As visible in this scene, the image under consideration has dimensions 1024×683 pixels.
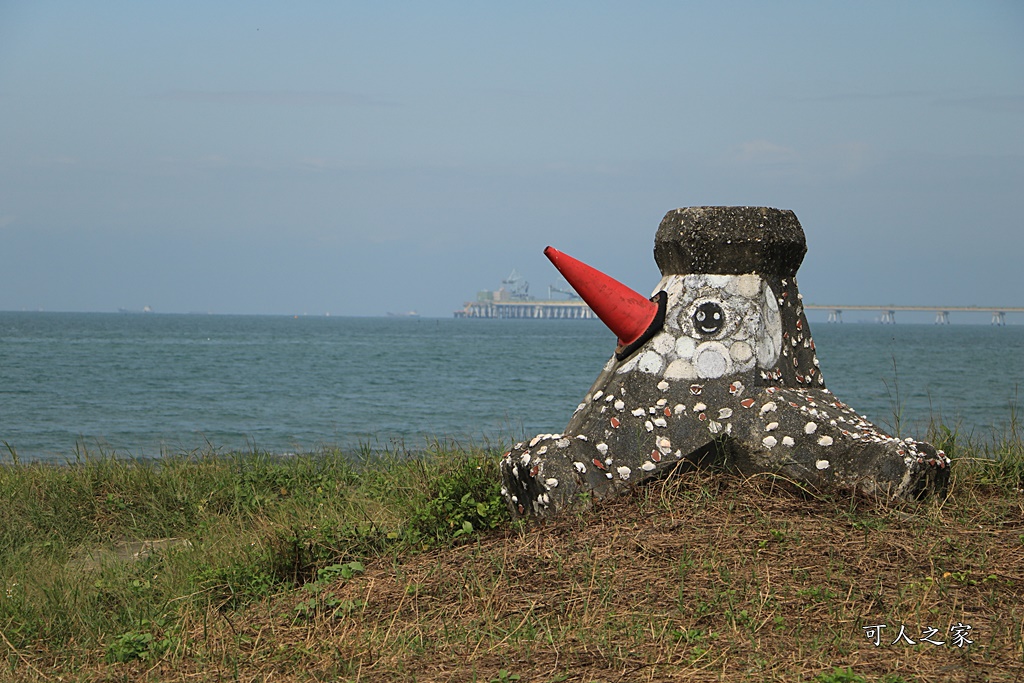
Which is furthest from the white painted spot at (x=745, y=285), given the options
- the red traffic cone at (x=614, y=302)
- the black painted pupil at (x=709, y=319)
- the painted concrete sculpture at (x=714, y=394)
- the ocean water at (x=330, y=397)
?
the ocean water at (x=330, y=397)

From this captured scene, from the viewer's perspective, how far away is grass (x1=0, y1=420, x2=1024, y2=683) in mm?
3502

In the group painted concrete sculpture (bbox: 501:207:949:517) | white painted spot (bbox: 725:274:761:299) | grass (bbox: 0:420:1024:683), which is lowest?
grass (bbox: 0:420:1024:683)

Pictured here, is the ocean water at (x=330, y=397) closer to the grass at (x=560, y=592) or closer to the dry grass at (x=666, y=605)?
the grass at (x=560, y=592)

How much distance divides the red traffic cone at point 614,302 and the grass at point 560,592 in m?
0.77

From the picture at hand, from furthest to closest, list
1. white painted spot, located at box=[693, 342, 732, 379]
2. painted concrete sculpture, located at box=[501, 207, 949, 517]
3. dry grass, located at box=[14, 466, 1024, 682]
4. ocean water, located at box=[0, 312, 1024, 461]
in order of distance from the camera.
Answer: ocean water, located at box=[0, 312, 1024, 461] < white painted spot, located at box=[693, 342, 732, 379] < painted concrete sculpture, located at box=[501, 207, 949, 517] < dry grass, located at box=[14, 466, 1024, 682]

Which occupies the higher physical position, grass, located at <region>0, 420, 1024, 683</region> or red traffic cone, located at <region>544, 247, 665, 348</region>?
red traffic cone, located at <region>544, 247, 665, 348</region>

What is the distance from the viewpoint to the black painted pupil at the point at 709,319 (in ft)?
15.9

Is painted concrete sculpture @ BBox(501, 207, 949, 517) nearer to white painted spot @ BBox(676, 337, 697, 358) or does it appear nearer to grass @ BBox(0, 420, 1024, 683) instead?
white painted spot @ BBox(676, 337, 697, 358)

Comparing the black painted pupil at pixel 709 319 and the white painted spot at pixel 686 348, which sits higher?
the black painted pupil at pixel 709 319

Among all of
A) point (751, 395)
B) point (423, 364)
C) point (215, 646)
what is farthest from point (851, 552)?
point (423, 364)

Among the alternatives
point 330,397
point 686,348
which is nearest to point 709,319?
point 686,348

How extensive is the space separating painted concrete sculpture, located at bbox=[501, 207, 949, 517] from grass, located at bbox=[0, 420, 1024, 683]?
13 centimetres

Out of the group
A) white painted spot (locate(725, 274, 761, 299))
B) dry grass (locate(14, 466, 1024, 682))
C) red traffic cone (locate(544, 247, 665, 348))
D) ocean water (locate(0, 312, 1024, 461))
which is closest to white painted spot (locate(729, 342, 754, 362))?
white painted spot (locate(725, 274, 761, 299))

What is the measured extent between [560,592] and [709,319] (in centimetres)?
159
